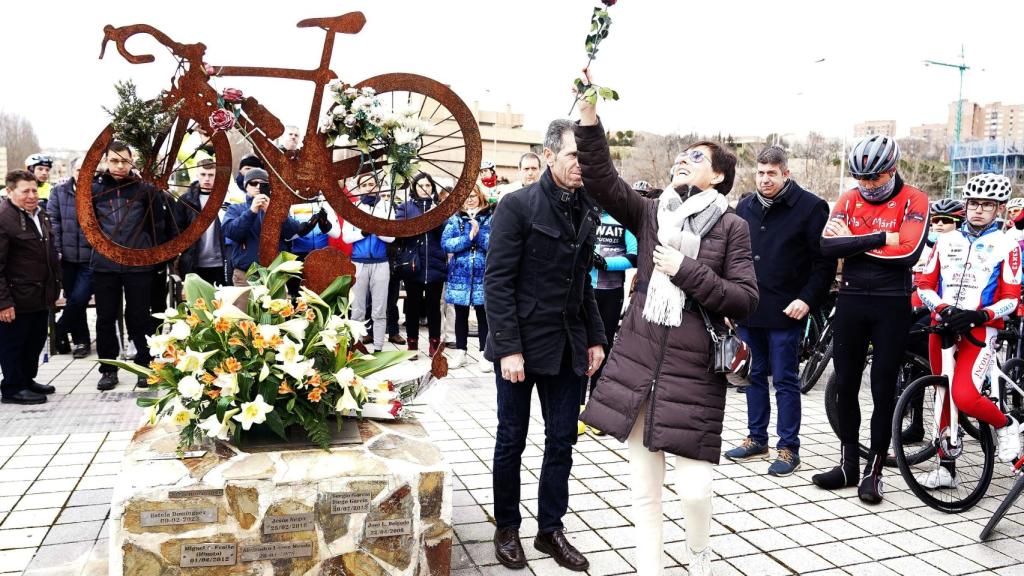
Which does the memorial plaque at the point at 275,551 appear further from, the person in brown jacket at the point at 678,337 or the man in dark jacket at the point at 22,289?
the man in dark jacket at the point at 22,289

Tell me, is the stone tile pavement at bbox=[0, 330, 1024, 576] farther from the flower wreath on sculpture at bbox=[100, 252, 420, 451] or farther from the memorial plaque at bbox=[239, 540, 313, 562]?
the memorial plaque at bbox=[239, 540, 313, 562]

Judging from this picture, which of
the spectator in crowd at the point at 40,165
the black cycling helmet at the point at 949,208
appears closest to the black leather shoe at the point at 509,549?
the black cycling helmet at the point at 949,208

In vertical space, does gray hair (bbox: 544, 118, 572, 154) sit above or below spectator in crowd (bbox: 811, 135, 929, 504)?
above

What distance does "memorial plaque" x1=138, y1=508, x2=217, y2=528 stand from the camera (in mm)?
2727

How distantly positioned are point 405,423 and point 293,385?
0.68 m

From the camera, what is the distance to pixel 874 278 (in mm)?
4305

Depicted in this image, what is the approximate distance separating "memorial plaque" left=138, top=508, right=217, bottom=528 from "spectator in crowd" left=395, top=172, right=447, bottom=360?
494cm

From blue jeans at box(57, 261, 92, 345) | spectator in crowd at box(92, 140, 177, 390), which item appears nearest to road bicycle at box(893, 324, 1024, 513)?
spectator in crowd at box(92, 140, 177, 390)

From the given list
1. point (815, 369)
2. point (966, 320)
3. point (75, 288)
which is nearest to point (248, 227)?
point (75, 288)

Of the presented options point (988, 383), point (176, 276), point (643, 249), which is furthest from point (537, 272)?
point (176, 276)

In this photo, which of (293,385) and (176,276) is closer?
(293,385)

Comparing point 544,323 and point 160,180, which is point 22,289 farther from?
point 544,323

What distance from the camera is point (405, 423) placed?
3623mm

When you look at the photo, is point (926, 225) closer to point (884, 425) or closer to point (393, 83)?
point (884, 425)
